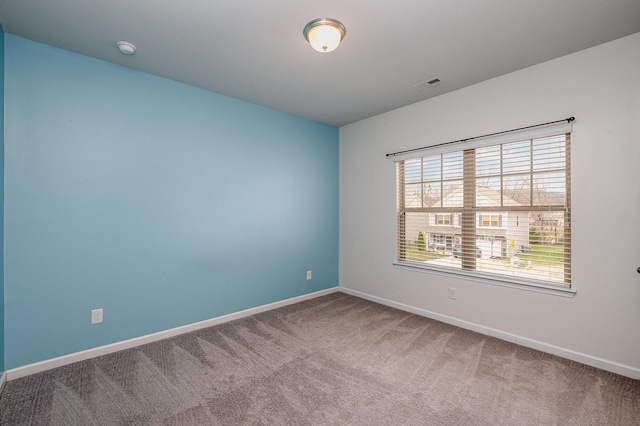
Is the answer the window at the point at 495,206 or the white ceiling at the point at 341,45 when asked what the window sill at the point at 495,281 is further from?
the white ceiling at the point at 341,45

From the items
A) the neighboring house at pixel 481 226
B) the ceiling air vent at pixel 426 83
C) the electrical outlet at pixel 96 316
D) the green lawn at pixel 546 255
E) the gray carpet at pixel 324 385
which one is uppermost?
the ceiling air vent at pixel 426 83

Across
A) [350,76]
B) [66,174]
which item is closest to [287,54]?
[350,76]

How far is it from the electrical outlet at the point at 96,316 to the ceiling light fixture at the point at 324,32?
9.63 feet

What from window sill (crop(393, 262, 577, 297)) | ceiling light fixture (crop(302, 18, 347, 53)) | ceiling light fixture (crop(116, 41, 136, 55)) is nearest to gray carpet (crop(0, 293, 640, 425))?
window sill (crop(393, 262, 577, 297))

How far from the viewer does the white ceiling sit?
1.95 m

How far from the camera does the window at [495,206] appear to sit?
8.68ft

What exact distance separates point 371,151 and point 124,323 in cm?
357

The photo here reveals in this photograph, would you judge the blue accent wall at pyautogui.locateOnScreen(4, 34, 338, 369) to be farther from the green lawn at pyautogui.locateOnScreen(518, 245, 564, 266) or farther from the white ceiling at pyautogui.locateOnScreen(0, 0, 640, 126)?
the green lawn at pyautogui.locateOnScreen(518, 245, 564, 266)

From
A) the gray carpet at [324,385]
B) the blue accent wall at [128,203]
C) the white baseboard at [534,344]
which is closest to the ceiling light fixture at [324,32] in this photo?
the blue accent wall at [128,203]

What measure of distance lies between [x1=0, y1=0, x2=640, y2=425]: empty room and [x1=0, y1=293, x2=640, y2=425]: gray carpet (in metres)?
0.02

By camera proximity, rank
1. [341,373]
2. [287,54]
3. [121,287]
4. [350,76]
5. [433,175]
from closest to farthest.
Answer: [341,373] → [287,54] → [121,287] → [350,76] → [433,175]

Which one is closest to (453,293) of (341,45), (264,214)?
(264,214)

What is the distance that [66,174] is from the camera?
2.44 m

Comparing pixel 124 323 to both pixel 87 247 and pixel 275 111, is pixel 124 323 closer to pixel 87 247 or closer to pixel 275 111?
pixel 87 247
